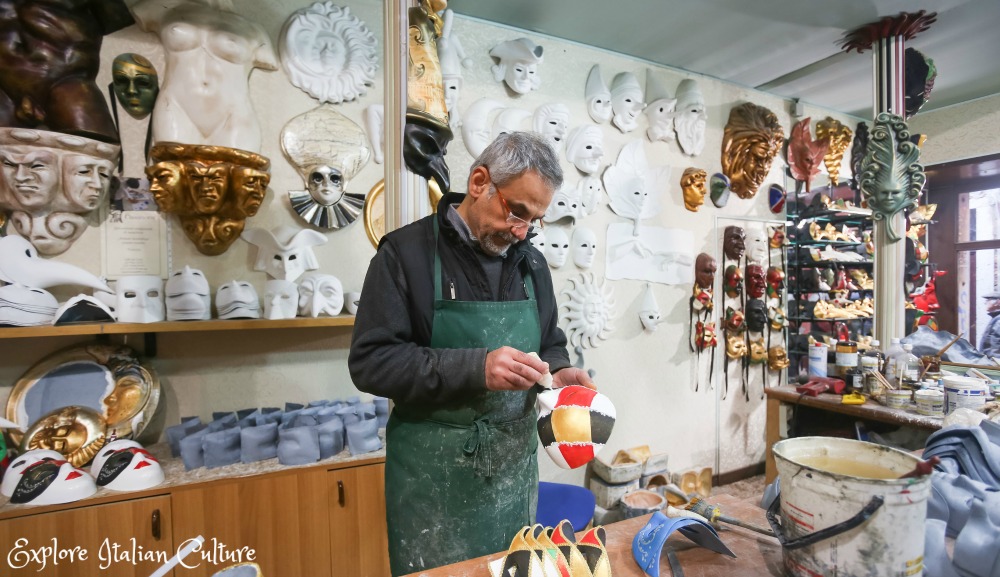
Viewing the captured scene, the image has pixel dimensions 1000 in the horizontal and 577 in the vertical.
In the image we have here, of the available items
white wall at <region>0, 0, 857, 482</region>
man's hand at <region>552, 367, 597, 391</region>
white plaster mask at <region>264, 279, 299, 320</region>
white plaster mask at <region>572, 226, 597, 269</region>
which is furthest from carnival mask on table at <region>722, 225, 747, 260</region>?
white plaster mask at <region>264, 279, 299, 320</region>

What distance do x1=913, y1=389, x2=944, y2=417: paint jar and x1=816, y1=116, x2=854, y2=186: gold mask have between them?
107 inches

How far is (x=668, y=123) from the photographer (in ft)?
11.5

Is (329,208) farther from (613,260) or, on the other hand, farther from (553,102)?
(613,260)

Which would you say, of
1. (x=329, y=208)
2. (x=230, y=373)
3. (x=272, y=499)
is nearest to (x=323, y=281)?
(x=329, y=208)

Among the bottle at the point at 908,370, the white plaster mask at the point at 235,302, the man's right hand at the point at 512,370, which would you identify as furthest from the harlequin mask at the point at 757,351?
the white plaster mask at the point at 235,302

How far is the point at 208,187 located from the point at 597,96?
2472 mm

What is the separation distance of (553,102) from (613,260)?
1.19 m

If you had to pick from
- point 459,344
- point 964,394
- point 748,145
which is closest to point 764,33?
point 748,145

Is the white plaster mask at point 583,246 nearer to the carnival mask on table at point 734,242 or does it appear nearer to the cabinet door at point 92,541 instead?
the carnival mask on table at point 734,242

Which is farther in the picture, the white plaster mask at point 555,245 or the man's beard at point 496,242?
the white plaster mask at point 555,245

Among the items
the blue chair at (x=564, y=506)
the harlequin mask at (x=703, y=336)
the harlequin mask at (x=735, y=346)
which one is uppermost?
the harlequin mask at (x=703, y=336)

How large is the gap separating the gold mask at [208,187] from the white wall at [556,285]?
13 centimetres

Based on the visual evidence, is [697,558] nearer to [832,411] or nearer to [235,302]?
[235,302]

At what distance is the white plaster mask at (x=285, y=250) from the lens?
92.4 inches
